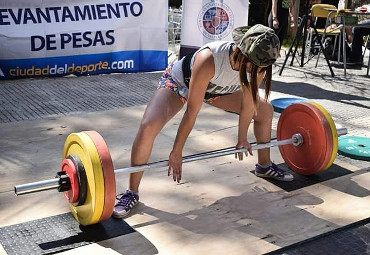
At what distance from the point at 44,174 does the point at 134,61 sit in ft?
12.2

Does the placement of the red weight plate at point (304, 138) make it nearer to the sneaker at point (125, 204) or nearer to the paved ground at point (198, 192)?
the paved ground at point (198, 192)

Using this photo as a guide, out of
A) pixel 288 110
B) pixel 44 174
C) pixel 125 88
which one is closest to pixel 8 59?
pixel 125 88

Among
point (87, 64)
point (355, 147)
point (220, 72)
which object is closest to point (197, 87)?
point (220, 72)

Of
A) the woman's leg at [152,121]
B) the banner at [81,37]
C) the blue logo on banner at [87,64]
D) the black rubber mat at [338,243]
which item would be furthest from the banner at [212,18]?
the black rubber mat at [338,243]

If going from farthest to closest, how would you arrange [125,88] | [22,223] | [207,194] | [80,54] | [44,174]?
[80,54] → [125,88] → [44,174] → [207,194] → [22,223]

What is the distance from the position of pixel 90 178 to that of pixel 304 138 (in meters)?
1.62

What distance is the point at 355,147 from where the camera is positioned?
4.10 metres

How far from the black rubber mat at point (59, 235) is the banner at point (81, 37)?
3.96m

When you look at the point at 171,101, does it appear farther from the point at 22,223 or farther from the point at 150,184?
the point at 22,223

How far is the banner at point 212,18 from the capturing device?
6871mm

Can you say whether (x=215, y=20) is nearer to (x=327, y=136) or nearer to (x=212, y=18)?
(x=212, y=18)

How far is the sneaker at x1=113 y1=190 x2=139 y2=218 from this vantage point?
294 cm

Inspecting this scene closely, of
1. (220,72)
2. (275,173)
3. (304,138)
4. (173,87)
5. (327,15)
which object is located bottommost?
(275,173)

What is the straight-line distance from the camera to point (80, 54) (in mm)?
6680
